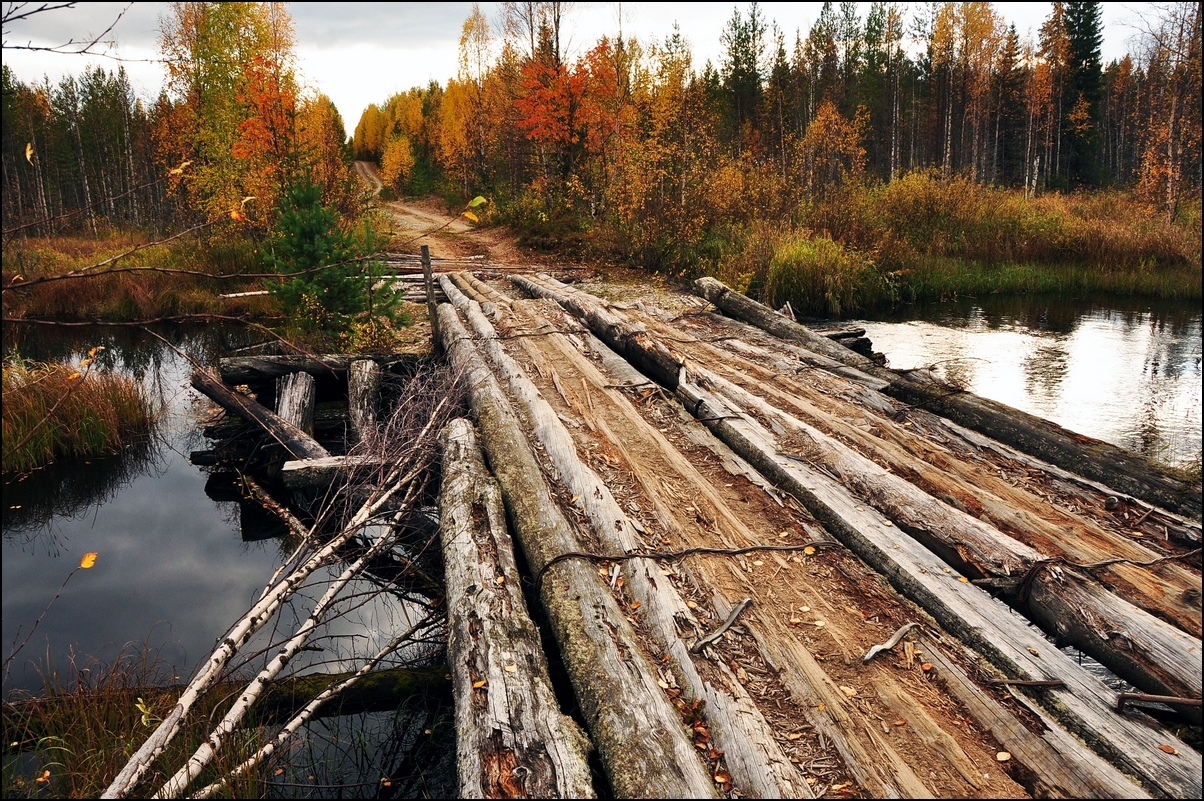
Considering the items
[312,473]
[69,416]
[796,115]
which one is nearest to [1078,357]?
[312,473]

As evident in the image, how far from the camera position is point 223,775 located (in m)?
3.34

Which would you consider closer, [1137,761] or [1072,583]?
[1137,761]

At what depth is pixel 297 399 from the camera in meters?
8.33

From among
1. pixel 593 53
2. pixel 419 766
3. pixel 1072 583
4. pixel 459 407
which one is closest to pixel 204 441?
pixel 459 407

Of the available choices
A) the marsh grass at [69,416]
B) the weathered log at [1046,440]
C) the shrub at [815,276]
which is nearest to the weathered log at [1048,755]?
the weathered log at [1046,440]

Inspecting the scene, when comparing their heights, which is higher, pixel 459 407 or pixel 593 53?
pixel 593 53

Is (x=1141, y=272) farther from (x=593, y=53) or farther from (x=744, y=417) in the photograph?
(x=593, y=53)

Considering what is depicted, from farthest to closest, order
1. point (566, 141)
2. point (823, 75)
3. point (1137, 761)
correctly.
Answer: point (823, 75), point (566, 141), point (1137, 761)

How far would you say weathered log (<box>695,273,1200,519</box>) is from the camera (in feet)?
14.1

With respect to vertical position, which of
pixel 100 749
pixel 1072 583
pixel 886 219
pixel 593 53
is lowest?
pixel 100 749

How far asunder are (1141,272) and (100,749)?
61.4 feet

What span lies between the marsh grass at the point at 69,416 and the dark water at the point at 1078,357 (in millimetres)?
10653

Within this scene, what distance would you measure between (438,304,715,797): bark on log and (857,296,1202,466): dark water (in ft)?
20.3

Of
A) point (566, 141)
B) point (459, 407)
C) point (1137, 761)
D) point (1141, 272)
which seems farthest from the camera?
point (566, 141)
